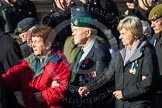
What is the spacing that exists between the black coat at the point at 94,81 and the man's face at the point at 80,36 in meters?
0.17

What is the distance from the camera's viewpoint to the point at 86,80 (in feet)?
18.4

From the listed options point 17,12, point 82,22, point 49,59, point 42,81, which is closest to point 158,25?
point 82,22

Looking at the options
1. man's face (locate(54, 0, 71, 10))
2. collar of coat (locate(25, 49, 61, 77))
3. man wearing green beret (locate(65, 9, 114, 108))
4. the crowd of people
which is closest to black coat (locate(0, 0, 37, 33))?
man's face (locate(54, 0, 71, 10))

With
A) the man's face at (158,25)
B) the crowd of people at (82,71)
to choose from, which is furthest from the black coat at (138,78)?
the man's face at (158,25)

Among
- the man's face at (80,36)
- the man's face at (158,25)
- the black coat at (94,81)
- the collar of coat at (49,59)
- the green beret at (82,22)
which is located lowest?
the black coat at (94,81)

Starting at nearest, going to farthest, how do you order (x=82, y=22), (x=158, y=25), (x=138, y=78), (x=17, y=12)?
(x=138, y=78)
(x=82, y=22)
(x=158, y=25)
(x=17, y=12)

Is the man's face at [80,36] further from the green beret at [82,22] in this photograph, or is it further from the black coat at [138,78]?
the black coat at [138,78]

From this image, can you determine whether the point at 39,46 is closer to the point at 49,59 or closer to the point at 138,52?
the point at 49,59

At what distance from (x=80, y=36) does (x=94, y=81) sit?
501 millimetres

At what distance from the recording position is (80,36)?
555cm

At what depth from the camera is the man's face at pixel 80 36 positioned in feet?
18.2

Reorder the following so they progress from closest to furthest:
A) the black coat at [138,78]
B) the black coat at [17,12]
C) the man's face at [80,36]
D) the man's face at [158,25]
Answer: the black coat at [138,78]
the man's face at [80,36]
the man's face at [158,25]
the black coat at [17,12]

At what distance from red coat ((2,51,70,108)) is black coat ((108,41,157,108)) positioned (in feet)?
1.97

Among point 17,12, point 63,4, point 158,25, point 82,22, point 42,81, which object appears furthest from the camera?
point 17,12
